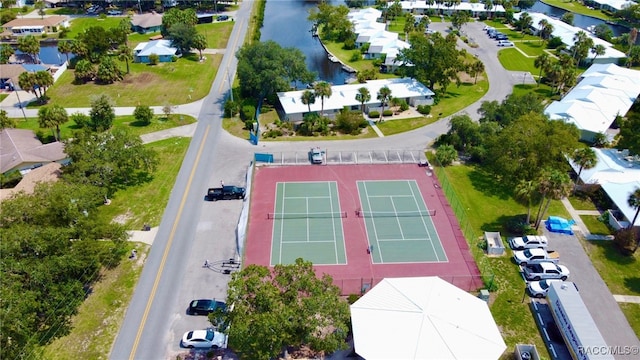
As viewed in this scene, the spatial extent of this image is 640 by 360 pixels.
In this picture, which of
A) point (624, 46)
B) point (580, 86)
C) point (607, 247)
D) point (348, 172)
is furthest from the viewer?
point (624, 46)

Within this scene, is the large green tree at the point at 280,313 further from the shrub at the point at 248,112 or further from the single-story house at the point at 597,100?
the single-story house at the point at 597,100

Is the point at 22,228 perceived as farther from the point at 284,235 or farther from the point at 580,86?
the point at 580,86

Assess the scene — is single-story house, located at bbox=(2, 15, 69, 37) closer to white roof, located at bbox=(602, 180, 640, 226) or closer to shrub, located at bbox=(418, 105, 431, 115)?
shrub, located at bbox=(418, 105, 431, 115)

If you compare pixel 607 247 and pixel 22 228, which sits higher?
pixel 22 228

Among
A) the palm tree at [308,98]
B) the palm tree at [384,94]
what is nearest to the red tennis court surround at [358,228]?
the palm tree at [308,98]

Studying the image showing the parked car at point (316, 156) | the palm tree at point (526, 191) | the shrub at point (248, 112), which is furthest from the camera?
the shrub at point (248, 112)

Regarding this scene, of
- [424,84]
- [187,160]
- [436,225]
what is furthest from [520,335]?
[424,84]

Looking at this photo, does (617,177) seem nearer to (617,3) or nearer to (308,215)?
(308,215)
